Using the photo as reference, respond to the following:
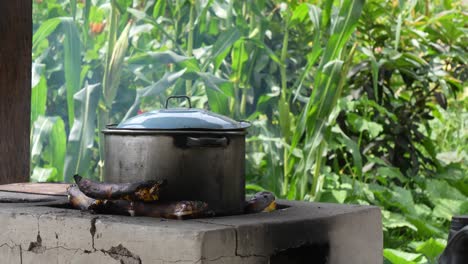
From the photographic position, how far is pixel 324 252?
2.31 meters

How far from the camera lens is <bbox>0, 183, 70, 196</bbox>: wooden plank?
9.11 ft

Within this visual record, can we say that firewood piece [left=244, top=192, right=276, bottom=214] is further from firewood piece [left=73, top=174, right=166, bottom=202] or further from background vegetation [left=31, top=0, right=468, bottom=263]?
background vegetation [left=31, top=0, right=468, bottom=263]

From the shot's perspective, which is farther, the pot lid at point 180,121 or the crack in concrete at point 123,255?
the pot lid at point 180,121

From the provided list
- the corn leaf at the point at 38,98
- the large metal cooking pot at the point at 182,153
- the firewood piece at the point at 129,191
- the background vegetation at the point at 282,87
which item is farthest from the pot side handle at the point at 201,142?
the corn leaf at the point at 38,98

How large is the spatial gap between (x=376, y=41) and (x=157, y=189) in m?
2.70

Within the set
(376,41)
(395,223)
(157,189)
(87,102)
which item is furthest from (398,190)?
(157,189)

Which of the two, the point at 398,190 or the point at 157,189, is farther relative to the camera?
the point at 398,190

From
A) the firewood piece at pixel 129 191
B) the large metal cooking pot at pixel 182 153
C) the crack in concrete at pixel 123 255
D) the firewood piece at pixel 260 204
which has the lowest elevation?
the crack in concrete at pixel 123 255

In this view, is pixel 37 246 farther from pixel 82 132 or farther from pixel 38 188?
pixel 82 132

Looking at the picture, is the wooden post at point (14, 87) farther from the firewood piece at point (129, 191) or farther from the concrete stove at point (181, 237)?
the firewood piece at point (129, 191)

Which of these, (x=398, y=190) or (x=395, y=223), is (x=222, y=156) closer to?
(x=395, y=223)

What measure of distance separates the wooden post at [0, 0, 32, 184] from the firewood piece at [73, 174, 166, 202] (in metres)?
1.06

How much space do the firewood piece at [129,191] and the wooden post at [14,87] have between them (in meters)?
1.06

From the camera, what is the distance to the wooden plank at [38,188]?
2775 mm
